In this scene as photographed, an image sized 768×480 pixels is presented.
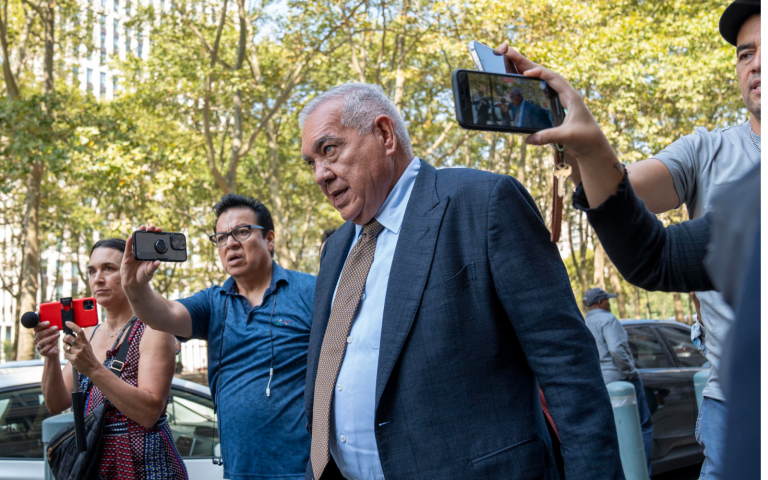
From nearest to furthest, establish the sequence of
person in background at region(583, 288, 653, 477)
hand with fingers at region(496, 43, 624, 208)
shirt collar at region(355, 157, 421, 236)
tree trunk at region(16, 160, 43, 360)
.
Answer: hand with fingers at region(496, 43, 624, 208)
shirt collar at region(355, 157, 421, 236)
person in background at region(583, 288, 653, 477)
tree trunk at region(16, 160, 43, 360)

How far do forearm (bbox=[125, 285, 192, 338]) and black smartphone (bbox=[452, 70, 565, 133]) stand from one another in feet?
6.91

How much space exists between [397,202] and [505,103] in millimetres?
1093

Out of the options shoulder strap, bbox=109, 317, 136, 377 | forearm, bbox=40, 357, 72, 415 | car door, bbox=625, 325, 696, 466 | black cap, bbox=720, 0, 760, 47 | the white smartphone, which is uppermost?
black cap, bbox=720, 0, 760, 47

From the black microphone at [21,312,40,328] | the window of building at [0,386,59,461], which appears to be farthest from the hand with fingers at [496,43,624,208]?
the window of building at [0,386,59,461]

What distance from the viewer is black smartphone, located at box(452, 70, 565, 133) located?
129cm

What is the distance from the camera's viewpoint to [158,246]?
9.87 ft

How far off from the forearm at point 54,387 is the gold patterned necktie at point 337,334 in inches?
78.7

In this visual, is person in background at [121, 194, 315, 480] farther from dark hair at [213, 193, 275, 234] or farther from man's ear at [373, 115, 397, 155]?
man's ear at [373, 115, 397, 155]

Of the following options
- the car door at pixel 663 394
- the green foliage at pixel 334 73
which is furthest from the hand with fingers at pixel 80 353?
the green foliage at pixel 334 73

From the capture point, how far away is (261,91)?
1417 centimetres

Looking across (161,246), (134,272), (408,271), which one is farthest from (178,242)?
(408,271)

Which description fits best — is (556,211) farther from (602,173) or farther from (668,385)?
(668,385)

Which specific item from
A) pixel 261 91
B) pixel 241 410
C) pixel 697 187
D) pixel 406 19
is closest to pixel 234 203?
pixel 241 410

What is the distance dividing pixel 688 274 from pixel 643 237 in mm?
122
